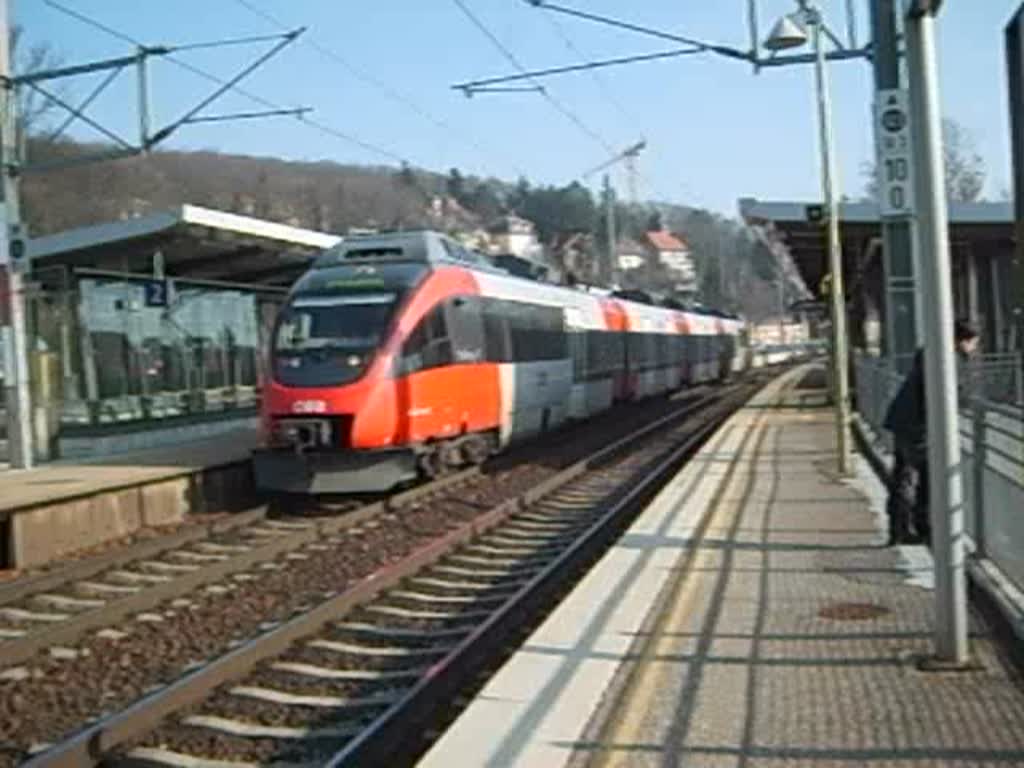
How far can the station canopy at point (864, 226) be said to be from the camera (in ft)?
96.8

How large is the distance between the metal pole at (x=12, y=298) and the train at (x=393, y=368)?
12.5 ft

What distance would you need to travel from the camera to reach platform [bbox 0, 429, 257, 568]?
47.0 feet

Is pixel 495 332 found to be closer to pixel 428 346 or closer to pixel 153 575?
pixel 428 346

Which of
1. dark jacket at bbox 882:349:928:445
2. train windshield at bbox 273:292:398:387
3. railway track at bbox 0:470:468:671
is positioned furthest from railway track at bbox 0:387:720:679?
dark jacket at bbox 882:349:928:445

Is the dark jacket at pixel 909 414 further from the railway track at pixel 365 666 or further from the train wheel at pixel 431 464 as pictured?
the train wheel at pixel 431 464

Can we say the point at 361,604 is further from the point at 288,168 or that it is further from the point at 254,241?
the point at 288,168

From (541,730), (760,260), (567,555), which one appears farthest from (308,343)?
(760,260)

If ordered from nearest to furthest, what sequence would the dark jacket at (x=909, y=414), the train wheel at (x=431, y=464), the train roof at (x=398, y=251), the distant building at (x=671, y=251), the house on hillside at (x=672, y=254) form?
the dark jacket at (x=909, y=414)
the train wheel at (x=431, y=464)
the train roof at (x=398, y=251)
the house on hillside at (x=672, y=254)
the distant building at (x=671, y=251)

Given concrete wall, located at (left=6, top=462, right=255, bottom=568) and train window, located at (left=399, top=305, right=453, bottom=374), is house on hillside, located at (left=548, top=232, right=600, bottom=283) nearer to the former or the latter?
train window, located at (left=399, top=305, right=453, bottom=374)

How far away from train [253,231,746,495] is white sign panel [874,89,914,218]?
A: 25.2 ft

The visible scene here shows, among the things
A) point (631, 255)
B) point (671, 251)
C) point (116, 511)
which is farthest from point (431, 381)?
point (671, 251)

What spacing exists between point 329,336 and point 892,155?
864 cm

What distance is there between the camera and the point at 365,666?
8805 millimetres

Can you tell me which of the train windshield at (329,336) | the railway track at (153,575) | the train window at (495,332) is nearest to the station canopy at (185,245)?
the train window at (495,332)
